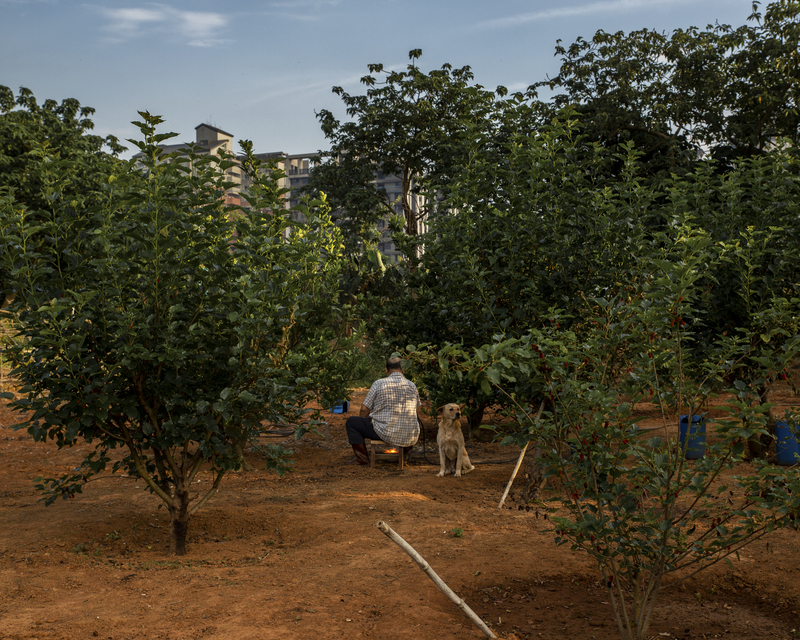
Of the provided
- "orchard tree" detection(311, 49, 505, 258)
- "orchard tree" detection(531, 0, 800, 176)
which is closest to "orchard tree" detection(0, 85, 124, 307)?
"orchard tree" detection(311, 49, 505, 258)

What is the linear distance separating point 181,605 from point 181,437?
3.92 ft

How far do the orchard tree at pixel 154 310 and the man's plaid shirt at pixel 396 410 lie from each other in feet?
11.3

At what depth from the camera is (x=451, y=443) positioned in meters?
7.78

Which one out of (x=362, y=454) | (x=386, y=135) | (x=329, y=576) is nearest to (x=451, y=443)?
(x=362, y=454)

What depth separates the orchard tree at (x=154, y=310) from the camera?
4.24 metres

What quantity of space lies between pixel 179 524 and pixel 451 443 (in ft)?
11.7

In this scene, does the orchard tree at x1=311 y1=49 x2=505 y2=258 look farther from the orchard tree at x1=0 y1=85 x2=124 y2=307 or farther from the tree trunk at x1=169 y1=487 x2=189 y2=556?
the tree trunk at x1=169 y1=487 x2=189 y2=556

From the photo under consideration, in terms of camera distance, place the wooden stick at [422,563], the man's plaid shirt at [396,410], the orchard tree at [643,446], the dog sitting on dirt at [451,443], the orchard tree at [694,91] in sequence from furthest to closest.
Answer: the orchard tree at [694,91], the man's plaid shirt at [396,410], the dog sitting on dirt at [451,443], the orchard tree at [643,446], the wooden stick at [422,563]

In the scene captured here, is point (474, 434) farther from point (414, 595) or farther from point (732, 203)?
point (414, 595)

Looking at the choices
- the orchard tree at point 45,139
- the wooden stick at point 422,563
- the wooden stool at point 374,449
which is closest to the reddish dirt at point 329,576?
the wooden stick at point 422,563

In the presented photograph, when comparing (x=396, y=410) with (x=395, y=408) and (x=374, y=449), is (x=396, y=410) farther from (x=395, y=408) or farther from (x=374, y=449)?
(x=374, y=449)

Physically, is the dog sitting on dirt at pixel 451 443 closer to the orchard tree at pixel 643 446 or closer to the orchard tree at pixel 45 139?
the orchard tree at pixel 643 446

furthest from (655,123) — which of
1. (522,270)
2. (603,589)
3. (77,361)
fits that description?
(77,361)

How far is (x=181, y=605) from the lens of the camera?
3891 mm
